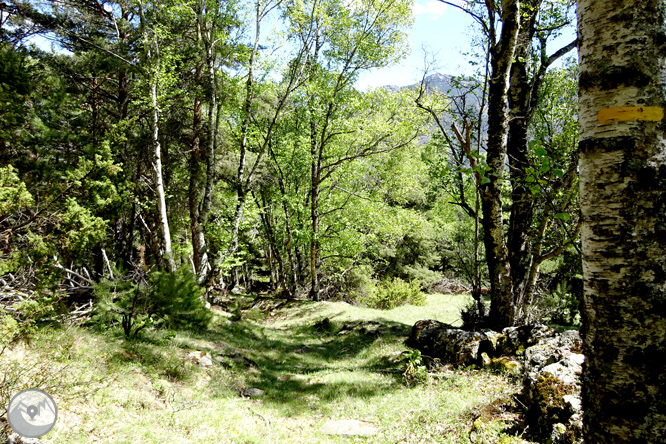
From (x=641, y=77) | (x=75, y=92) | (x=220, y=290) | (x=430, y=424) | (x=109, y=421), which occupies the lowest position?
(x=220, y=290)

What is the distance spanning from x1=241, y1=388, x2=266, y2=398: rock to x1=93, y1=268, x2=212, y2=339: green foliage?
2552mm

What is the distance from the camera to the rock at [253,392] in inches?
239

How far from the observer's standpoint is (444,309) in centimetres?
1470

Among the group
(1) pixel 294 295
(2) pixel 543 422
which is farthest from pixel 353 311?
(2) pixel 543 422

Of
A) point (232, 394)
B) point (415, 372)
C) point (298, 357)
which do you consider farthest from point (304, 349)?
point (415, 372)

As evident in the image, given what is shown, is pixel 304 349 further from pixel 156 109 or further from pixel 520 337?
pixel 156 109

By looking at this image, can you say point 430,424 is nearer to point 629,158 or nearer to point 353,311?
point 629,158

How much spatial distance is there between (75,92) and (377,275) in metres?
19.1

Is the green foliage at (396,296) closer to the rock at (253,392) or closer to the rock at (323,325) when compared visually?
the rock at (323,325)

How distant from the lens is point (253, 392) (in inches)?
243

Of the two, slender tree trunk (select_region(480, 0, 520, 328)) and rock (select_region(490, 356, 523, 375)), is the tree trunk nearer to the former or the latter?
slender tree trunk (select_region(480, 0, 520, 328))

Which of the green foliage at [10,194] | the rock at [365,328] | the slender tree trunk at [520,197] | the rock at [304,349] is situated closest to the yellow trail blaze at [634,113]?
the slender tree trunk at [520,197]

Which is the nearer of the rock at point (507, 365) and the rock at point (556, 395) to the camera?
the rock at point (556, 395)

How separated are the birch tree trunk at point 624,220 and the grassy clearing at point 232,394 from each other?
9.49 feet
